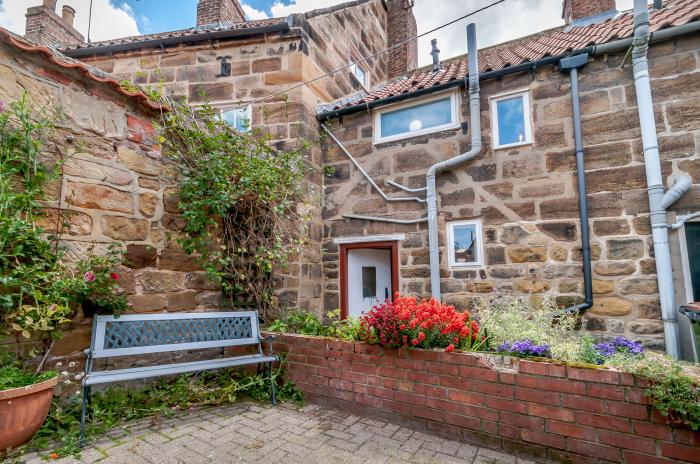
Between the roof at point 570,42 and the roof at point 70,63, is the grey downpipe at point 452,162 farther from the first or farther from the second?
the roof at point 70,63

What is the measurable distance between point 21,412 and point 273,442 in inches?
66.0

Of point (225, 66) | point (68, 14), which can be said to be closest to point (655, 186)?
point (225, 66)

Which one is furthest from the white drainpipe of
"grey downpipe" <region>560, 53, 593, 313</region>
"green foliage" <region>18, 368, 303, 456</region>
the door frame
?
"green foliage" <region>18, 368, 303, 456</region>

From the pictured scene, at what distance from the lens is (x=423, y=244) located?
5.24 meters

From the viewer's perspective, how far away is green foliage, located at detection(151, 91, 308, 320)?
3.92 meters

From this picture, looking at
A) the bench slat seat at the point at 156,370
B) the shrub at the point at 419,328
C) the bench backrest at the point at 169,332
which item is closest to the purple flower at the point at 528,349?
the shrub at the point at 419,328

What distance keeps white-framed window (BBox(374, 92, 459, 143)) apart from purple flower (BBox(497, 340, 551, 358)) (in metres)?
3.46

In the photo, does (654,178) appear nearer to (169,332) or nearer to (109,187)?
(169,332)

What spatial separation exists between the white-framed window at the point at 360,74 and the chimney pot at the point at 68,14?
8.41 m

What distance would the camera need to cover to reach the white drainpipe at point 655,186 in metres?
3.77

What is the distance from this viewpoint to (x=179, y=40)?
6.26m

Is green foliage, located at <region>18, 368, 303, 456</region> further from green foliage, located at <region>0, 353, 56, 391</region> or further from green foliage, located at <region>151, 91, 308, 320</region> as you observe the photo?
green foliage, located at <region>151, 91, 308, 320</region>

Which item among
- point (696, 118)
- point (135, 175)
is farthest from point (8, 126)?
point (696, 118)

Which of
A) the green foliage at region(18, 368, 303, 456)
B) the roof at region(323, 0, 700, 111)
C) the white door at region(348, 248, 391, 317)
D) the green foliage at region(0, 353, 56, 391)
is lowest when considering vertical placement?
the green foliage at region(18, 368, 303, 456)
